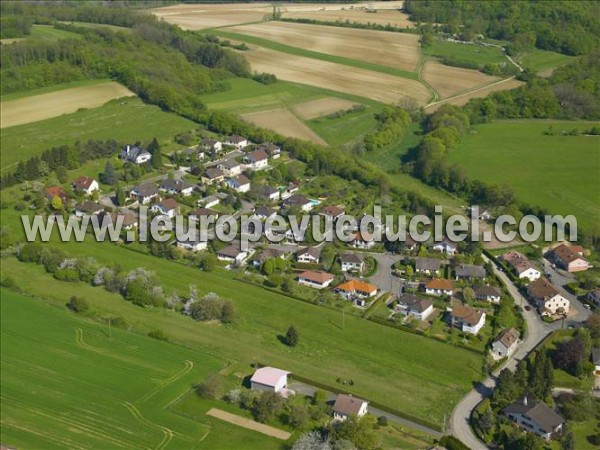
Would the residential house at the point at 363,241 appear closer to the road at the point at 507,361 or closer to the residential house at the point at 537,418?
the road at the point at 507,361

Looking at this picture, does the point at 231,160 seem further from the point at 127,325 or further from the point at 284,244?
the point at 127,325

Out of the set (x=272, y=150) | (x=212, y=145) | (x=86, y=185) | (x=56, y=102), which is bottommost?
(x=86, y=185)

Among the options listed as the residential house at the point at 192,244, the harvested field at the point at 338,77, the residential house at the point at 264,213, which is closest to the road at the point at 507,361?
the residential house at the point at 264,213

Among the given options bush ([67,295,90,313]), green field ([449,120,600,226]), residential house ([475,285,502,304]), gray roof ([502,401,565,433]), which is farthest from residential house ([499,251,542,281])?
bush ([67,295,90,313])

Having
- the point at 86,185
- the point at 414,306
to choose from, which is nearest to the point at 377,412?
the point at 414,306

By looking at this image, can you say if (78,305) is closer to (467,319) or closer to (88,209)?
(88,209)
